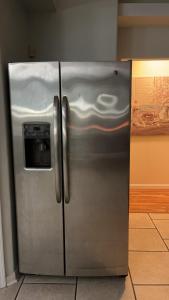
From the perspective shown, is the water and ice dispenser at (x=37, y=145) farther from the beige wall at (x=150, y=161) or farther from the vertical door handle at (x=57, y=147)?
the beige wall at (x=150, y=161)

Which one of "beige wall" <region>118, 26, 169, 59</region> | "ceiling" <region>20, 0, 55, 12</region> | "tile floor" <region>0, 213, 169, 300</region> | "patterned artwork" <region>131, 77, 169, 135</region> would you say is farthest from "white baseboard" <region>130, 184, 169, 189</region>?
"ceiling" <region>20, 0, 55, 12</region>

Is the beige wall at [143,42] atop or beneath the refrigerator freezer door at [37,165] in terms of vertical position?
atop

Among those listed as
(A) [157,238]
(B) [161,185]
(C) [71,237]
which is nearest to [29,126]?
Result: (C) [71,237]

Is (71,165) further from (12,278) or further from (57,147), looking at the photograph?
(12,278)

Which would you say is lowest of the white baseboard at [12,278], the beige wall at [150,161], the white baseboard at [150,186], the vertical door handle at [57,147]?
the white baseboard at [12,278]

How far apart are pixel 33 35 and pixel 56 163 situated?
1549 mm

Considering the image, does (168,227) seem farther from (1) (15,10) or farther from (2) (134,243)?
(1) (15,10)

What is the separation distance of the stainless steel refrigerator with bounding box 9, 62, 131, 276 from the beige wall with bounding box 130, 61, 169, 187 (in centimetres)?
249

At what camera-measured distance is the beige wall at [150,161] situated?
4.59 meters

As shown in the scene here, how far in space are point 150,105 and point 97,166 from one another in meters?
2.69

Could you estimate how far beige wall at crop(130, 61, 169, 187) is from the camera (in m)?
4.59

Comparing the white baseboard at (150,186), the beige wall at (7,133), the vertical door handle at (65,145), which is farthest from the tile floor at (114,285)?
the white baseboard at (150,186)

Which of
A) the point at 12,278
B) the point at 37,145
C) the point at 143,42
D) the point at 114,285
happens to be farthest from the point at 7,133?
the point at 143,42

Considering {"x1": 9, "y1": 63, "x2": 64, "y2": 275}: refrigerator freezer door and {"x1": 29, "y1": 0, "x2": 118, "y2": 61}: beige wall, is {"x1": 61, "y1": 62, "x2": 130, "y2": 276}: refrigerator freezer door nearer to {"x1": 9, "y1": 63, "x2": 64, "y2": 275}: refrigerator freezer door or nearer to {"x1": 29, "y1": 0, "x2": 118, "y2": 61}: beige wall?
{"x1": 9, "y1": 63, "x2": 64, "y2": 275}: refrigerator freezer door
